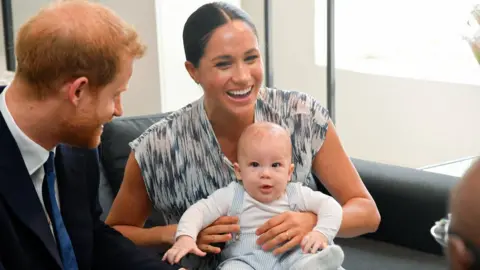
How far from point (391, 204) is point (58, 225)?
1368 mm

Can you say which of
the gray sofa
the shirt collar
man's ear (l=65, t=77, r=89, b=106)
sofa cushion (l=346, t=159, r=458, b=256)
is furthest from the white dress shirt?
sofa cushion (l=346, t=159, r=458, b=256)

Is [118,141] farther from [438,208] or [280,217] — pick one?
[438,208]

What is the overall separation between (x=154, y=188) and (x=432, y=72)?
9.11 feet

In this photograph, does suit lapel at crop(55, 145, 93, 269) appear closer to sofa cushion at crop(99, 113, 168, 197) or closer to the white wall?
sofa cushion at crop(99, 113, 168, 197)

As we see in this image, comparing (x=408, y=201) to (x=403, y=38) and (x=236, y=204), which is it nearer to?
(x=236, y=204)

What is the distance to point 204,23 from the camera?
6.33 ft

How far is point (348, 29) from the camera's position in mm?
4695

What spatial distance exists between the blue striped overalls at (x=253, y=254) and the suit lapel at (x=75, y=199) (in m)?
0.35

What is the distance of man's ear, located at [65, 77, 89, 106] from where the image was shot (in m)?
1.44

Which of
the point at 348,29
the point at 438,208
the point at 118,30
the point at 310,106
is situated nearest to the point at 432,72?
the point at 348,29

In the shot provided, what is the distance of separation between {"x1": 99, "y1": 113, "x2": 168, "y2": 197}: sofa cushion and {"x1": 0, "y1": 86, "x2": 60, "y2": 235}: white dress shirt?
0.82 m

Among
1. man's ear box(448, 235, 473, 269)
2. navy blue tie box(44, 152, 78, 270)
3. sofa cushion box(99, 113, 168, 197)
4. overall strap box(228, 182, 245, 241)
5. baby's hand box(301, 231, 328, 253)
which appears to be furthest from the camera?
sofa cushion box(99, 113, 168, 197)

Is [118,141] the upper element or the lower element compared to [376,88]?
upper

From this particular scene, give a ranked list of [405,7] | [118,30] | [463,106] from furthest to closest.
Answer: [405,7] → [463,106] → [118,30]
